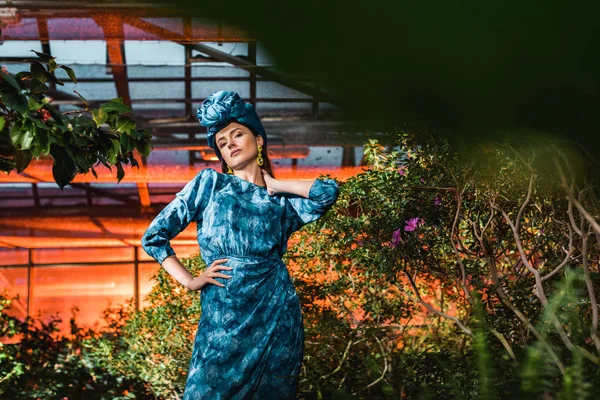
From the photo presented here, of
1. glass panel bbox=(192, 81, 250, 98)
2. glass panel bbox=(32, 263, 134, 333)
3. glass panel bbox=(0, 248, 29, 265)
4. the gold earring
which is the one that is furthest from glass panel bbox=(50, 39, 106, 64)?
the gold earring

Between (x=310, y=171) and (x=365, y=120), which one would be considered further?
(x=310, y=171)

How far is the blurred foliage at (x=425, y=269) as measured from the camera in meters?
2.36

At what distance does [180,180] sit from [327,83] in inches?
306

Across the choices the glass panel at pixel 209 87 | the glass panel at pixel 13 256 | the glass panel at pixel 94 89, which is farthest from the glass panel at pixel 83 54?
the glass panel at pixel 13 256

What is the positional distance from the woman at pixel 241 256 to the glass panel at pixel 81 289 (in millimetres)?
7811

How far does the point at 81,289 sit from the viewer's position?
9531 mm

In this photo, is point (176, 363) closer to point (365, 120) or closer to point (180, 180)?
point (180, 180)

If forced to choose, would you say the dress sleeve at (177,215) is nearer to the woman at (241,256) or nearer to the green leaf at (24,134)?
the woman at (241,256)

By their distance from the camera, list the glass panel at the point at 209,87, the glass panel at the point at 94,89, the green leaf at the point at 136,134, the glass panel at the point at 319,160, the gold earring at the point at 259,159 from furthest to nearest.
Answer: the glass panel at the point at 94,89, the glass panel at the point at 209,87, the glass panel at the point at 319,160, the gold earring at the point at 259,159, the green leaf at the point at 136,134

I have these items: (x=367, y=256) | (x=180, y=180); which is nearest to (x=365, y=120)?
(x=367, y=256)

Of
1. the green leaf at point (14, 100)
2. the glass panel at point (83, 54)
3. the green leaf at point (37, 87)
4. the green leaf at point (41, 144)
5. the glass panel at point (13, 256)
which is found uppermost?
the glass panel at point (83, 54)

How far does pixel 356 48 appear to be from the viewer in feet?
0.59

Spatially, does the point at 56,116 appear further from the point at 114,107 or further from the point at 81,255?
the point at 81,255

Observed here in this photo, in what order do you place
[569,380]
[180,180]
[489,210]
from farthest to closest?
1. [180,180]
2. [489,210]
3. [569,380]
